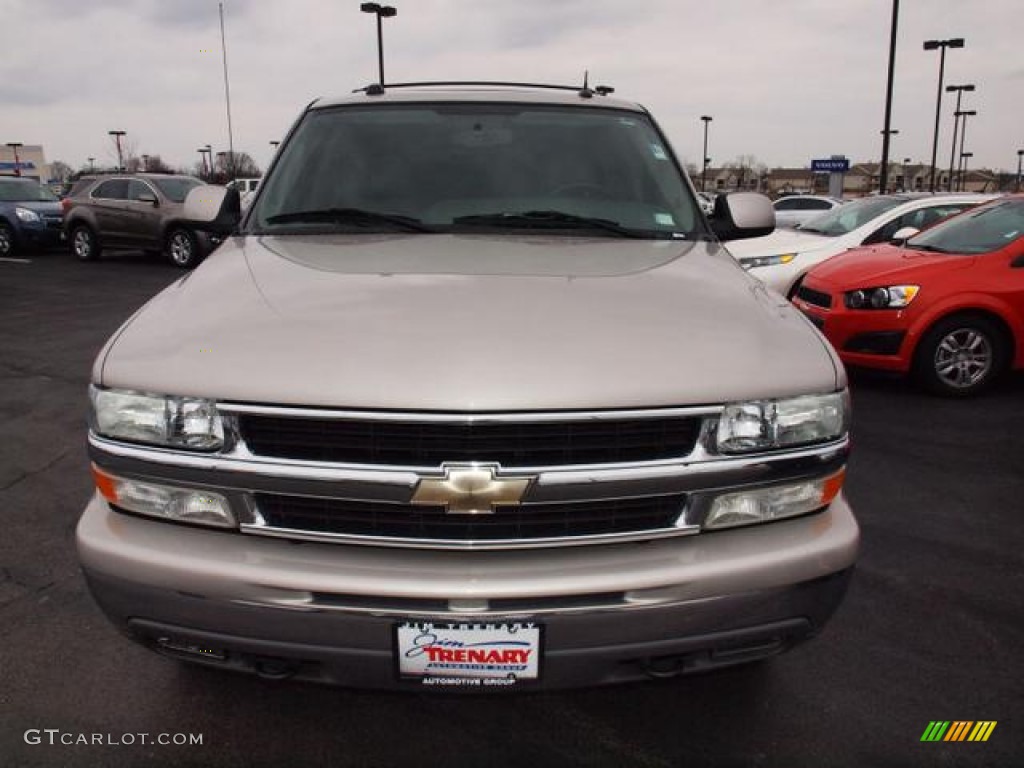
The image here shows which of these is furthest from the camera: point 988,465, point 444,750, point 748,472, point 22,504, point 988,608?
point 988,465

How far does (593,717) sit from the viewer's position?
248 cm

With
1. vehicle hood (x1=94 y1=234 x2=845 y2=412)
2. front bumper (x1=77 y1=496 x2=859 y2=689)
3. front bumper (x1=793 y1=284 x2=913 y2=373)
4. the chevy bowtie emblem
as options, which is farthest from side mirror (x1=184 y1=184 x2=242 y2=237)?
front bumper (x1=793 y1=284 x2=913 y2=373)

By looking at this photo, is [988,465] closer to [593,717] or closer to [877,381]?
[877,381]

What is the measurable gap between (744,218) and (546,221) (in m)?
1.05

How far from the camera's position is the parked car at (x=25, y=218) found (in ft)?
57.1

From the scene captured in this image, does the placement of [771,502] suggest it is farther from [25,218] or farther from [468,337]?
[25,218]

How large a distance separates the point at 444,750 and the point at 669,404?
4.05 feet

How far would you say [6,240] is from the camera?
1766cm

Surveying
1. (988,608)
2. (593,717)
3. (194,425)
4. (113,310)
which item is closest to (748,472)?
(593,717)

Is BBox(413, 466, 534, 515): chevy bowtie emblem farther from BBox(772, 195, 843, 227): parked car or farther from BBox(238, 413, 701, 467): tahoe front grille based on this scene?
BBox(772, 195, 843, 227): parked car

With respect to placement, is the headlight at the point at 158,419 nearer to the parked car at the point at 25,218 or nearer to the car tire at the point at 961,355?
the car tire at the point at 961,355

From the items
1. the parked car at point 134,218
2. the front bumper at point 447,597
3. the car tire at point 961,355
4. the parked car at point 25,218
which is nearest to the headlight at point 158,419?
the front bumper at point 447,597

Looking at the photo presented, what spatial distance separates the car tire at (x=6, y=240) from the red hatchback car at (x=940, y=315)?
56.9 ft

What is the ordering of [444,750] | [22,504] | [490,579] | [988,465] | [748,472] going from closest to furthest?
[490,579], [748,472], [444,750], [22,504], [988,465]
